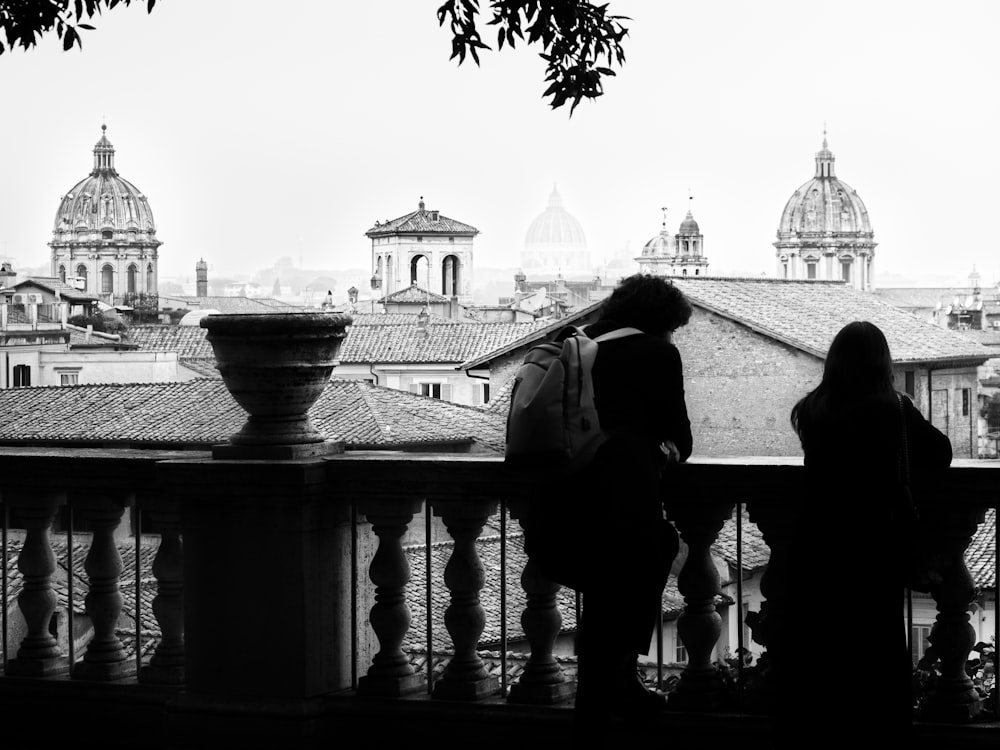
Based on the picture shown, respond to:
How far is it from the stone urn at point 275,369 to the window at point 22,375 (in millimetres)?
65576

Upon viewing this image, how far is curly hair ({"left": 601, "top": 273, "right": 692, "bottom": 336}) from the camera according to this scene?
4891 mm

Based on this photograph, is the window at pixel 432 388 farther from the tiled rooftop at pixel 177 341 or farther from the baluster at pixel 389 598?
the baluster at pixel 389 598

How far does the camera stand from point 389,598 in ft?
17.9

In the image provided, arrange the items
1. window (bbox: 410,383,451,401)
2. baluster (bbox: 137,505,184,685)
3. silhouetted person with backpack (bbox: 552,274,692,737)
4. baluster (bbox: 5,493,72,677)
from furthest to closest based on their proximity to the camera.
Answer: window (bbox: 410,383,451,401), baluster (bbox: 5,493,72,677), baluster (bbox: 137,505,184,685), silhouetted person with backpack (bbox: 552,274,692,737)

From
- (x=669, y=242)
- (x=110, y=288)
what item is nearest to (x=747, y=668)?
(x=669, y=242)

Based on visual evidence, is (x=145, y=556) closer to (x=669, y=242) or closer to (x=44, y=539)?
(x=44, y=539)

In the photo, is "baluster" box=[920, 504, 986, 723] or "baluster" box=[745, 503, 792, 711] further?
"baluster" box=[745, 503, 792, 711]

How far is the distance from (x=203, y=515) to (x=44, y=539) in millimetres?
682

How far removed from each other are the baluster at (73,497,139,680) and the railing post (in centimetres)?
133

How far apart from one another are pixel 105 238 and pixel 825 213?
268 ft

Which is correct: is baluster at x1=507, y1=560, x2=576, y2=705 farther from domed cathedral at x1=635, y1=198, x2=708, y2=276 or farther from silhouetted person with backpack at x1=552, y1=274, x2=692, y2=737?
domed cathedral at x1=635, y1=198, x2=708, y2=276

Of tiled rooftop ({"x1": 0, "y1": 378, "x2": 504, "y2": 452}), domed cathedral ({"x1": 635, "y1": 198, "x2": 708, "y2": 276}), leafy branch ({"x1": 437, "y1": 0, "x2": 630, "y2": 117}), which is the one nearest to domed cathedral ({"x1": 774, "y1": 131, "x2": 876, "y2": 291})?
domed cathedral ({"x1": 635, "y1": 198, "x2": 708, "y2": 276})

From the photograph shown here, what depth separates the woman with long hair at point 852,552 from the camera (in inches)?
184

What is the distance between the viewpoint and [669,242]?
Answer: 601 ft
